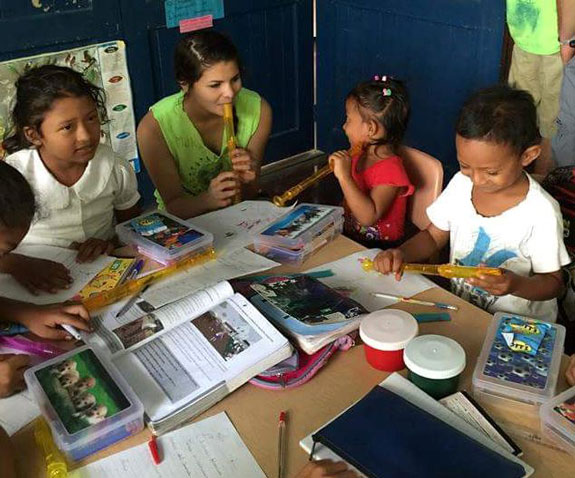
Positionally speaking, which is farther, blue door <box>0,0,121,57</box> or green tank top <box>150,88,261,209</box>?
blue door <box>0,0,121,57</box>

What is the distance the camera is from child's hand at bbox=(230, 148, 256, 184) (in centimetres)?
181

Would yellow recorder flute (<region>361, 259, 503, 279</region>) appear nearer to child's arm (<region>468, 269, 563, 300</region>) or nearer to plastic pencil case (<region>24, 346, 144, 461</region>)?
child's arm (<region>468, 269, 563, 300</region>)

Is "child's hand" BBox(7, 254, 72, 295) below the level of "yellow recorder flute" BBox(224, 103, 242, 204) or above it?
below

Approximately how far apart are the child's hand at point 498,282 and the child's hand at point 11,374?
87cm

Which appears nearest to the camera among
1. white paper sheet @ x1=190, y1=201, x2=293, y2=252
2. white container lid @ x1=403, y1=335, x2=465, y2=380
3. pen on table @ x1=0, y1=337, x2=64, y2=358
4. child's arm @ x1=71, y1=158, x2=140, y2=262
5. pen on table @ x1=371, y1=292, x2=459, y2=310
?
white container lid @ x1=403, y1=335, x2=465, y2=380

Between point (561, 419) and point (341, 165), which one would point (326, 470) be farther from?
point (341, 165)

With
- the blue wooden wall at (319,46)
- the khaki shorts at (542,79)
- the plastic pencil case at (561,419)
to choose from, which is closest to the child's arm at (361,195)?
the plastic pencil case at (561,419)

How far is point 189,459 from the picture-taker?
0.96m

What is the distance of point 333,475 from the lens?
2.88ft

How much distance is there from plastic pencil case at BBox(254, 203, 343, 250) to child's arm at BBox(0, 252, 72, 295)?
1.48ft

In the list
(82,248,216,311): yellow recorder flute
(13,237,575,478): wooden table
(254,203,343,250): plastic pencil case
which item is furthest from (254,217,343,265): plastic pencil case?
(13,237,575,478): wooden table

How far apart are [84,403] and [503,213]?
0.99 metres

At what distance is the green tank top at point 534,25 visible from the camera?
2.56m

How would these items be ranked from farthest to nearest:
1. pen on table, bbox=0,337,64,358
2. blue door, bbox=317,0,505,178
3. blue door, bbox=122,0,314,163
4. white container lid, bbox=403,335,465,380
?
blue door, bbox=122,0,314,163, blue door, bbox=317,0,505,178, pen on table, bbox=0,337,64,358, white container lid, bbox=403,335,465,380
